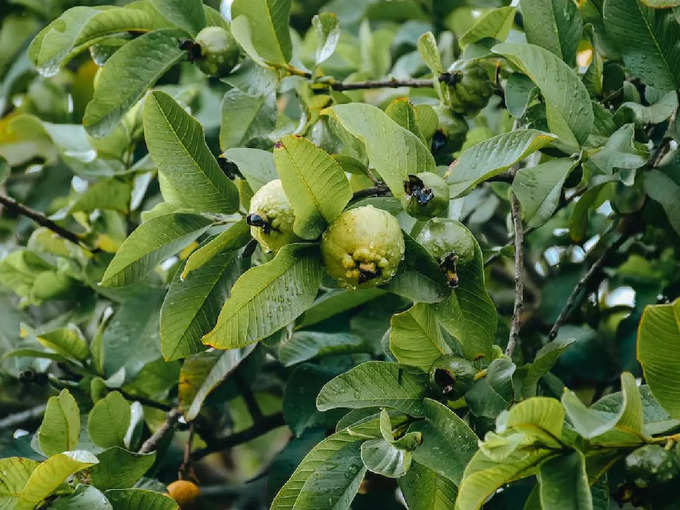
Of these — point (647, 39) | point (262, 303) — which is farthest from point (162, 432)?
point (647, 39)

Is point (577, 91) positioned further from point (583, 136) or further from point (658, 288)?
point (658, 288)

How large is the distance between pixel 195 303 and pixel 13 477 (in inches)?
11.6

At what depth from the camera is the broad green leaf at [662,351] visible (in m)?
0.78

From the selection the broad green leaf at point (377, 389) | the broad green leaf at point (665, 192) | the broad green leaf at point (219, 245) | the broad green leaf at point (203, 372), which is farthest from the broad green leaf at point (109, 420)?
the broad green leaf at point (665, 192)

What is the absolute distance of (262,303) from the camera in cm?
88

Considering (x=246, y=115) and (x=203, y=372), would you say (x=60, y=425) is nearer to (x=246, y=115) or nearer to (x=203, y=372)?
(x=203, y=372)

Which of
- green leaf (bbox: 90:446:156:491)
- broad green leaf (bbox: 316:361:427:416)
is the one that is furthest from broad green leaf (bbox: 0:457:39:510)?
broad green leaf (bbox: 316:361:427:416)

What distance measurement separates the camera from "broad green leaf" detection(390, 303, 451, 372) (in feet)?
3.07

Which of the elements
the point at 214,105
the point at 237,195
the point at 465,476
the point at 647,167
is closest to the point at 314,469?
the point at 465,476

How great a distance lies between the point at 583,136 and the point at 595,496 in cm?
44

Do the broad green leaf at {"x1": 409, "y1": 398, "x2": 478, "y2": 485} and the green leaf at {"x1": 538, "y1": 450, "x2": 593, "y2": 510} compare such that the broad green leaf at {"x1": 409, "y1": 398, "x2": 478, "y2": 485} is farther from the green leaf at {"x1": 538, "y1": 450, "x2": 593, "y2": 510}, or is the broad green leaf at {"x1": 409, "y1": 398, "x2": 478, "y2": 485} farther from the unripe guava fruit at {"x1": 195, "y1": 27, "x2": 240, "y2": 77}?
the unripe guava fruit at {"x1": 195, "y1": 27, "x2": 240, "y2": 77}

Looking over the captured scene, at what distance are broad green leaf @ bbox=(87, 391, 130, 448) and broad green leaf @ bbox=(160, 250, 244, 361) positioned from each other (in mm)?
158

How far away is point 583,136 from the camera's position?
1020 millimetres

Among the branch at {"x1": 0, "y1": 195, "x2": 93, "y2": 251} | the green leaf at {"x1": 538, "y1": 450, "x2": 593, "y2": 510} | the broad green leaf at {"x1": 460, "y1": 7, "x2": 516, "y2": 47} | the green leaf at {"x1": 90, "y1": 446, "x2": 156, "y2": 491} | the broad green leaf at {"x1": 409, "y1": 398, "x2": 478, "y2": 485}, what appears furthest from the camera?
the branch at {"x1": 0, "y1": 195, "x2": 93, "y2": 251}
